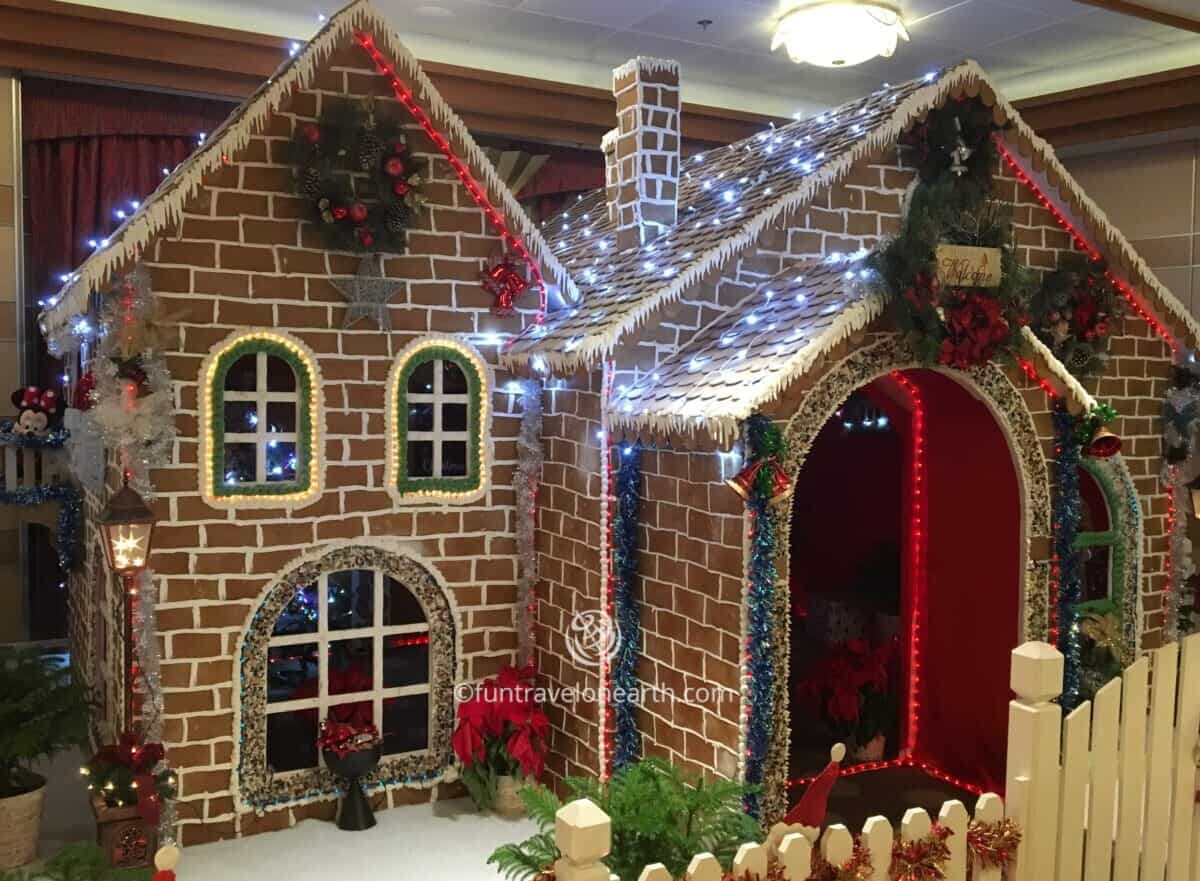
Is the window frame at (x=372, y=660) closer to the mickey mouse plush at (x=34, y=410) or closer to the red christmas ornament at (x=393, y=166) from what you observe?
the red christmas ornament at (x=393, y=166)

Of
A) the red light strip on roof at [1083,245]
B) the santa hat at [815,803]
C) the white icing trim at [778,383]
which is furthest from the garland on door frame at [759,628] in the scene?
the red light strip on roof at [1083,245]

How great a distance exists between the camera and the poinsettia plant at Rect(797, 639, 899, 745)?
709 cm

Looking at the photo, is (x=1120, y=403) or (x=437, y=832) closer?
(x=437, y=832)

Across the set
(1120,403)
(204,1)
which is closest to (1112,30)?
(1120,403)

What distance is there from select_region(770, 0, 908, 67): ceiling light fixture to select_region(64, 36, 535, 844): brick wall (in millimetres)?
2815

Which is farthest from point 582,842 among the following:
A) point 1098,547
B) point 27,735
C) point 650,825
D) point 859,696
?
point 1098,547

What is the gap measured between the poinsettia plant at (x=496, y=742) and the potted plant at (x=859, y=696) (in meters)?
1.93

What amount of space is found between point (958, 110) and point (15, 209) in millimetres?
6947

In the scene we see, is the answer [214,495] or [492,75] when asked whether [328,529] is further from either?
[492,75]

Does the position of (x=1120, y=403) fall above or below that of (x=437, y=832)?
above

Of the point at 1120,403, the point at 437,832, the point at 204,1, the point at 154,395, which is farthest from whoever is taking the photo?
the point at 204,1

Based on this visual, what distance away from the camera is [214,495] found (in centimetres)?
589

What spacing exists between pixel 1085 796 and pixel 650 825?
1.62 meters

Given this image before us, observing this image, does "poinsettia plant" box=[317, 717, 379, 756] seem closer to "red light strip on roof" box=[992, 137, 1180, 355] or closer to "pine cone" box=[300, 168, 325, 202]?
"pine cone" box=[300, 168, 325, 202]
